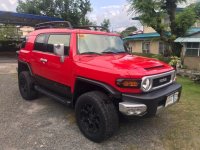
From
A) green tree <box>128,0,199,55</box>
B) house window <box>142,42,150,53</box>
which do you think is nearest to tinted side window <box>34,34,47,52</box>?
green tree <box>128,0,199,55</box>

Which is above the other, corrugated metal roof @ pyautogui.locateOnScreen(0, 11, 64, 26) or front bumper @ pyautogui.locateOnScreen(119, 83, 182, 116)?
corrugated metal roof @ pyautogui.locateOnScreen(0, 11, 64, 26)

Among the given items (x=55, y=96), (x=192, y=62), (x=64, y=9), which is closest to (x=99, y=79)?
(x=55, y=96)

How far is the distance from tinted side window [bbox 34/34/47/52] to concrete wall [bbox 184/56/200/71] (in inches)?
505

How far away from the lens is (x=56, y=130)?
4723 millimetres

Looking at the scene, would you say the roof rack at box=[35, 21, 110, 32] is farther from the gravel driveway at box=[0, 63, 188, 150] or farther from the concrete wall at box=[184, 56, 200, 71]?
the concrete wall at box=[184, 56, 200, 71]

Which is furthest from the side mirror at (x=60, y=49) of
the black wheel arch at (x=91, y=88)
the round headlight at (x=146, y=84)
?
the round headlight at (x=146, y=84)

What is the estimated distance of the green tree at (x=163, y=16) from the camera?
17.7 meters

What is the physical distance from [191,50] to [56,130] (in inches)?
572

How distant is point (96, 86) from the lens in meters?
4.43

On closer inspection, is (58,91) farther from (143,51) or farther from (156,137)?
(143,51)

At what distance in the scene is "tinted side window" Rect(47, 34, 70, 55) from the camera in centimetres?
497

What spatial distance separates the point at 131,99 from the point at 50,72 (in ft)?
7.50

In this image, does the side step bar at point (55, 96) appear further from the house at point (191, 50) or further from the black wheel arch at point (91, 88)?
the house at point (191, 50)

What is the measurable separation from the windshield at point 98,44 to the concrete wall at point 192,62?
1201 cm
